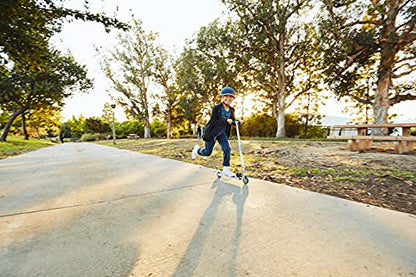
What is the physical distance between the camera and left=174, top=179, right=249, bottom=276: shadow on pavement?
3.69ft

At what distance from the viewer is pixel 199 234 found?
1.51m

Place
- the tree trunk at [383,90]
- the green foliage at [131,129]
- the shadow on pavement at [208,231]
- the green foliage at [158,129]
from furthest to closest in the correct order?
the green foliage at [131,129] < the green foliage at [158,129] < the tree trunk at [383,90] < the shadow on pavement at [208,231]

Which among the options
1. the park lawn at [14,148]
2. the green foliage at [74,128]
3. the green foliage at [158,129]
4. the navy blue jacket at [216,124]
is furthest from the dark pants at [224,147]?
the green foliage at [74,128]

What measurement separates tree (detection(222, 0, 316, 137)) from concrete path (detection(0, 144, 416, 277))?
14.1 meters

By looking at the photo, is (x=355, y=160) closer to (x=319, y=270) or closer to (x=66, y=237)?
(x=319, y=270)

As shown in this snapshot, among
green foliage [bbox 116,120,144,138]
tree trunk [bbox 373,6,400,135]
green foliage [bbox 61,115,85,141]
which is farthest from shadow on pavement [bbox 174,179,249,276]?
green foliage [bbox 61,115,85,141]

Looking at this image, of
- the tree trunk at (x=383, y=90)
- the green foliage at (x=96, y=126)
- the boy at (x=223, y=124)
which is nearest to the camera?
the boy at (x=223, y=124)

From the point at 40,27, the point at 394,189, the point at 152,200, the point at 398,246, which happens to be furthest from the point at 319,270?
the point at 40,27

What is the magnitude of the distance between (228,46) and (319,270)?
16795mm

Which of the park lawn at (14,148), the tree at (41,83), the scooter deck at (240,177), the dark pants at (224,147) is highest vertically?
the tree at (41,83)

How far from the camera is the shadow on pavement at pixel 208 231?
1124 millimetres

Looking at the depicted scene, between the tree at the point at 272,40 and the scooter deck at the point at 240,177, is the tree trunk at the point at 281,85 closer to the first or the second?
the tree at the point at 272,40

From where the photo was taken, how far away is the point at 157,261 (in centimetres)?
120

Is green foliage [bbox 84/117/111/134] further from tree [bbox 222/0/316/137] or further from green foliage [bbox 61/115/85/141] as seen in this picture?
tree [bbox 222/0/316/137]
